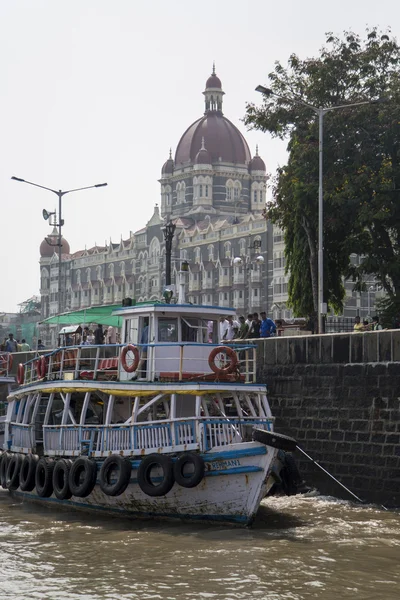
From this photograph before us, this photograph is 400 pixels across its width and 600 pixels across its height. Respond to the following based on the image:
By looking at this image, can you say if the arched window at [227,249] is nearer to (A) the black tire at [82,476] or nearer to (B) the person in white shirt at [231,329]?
(B) the person in white shirt at [231,329]

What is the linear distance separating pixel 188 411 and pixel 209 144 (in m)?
133

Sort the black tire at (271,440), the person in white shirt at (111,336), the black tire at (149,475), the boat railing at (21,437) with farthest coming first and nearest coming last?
the person in white shirt at (111,336) < the boat railing at (21,437) < the black tire at (149,475) < the black tire at (271,440)

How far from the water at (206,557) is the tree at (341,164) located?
1719cm

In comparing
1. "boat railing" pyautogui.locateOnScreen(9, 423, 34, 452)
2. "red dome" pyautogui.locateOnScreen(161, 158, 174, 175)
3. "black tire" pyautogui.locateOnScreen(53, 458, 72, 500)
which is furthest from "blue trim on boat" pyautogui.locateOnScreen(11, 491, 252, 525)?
"red dome" pyautogui.locateOnScreen(161, 158, 174, 175)

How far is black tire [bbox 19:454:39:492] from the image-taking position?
22922 millimetres

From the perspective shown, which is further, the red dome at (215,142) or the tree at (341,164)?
the red dome at (215,142)

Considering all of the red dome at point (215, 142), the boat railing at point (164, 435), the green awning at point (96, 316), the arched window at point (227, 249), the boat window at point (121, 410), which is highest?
the red dome at point (215, 142)

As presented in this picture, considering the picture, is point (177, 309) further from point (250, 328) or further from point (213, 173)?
point (213, 173)

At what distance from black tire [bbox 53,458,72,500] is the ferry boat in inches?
0.9

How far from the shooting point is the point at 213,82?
6260 inches

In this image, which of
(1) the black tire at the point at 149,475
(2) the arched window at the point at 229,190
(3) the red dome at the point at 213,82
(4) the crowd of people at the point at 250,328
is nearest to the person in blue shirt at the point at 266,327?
(4) the crowd of people at the point at 250,328

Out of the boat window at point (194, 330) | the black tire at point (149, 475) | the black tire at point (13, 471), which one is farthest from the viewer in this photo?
the black tire at point (13, 471)

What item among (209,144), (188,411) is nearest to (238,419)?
(188,411)

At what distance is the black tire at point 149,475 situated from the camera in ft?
61.8
